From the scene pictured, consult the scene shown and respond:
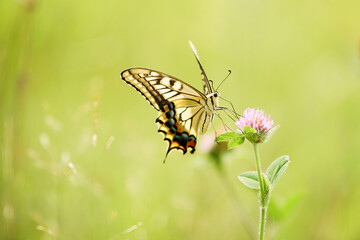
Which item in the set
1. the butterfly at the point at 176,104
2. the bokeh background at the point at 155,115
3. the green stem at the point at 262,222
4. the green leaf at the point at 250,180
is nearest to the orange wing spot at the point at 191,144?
the butterfly at the point at 176,104

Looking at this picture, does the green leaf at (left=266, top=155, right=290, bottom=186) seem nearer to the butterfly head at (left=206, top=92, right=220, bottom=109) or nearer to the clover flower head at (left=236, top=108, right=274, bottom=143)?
the clover flower head at (left=236, top=108, right=274, bottom=143)

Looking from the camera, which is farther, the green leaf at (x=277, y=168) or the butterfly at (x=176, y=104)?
the butterfly at (x=176, y=104)

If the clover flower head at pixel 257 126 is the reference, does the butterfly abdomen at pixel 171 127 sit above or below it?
above

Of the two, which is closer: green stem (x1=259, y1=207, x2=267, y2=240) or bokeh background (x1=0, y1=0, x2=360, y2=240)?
green stem (x1=259, y1=207, x2=267, y2=240)

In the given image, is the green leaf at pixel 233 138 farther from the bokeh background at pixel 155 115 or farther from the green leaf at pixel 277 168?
the bokeh background at pixel 155 115

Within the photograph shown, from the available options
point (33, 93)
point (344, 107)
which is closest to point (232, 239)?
point (344, 107)

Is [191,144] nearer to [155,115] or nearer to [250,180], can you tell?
[250,180]

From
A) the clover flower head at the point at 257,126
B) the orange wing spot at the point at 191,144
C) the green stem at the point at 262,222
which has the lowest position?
the green stem at the point at 262,222

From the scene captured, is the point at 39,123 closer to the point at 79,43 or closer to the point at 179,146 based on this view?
the point at 79,43

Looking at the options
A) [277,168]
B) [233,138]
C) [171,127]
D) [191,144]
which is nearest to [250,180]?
[277,168]

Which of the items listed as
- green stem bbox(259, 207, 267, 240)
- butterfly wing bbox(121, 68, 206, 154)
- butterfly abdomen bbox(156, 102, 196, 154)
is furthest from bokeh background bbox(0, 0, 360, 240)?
green stem bbox(259, 207, 267, 240)
